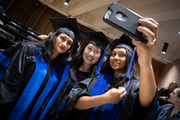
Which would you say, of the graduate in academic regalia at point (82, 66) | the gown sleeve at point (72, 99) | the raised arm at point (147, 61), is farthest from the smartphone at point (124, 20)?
the graduate in academic regalia at point (82, 66)

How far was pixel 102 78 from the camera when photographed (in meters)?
1.20

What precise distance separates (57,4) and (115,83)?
781 centimetres

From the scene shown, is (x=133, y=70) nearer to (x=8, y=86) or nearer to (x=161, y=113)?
(x=8, y=86)

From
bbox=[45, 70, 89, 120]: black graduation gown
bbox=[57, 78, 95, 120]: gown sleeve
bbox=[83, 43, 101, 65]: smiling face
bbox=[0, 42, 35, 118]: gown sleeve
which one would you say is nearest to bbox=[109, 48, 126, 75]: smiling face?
bbox=[57, 78, 95, 120]: gown sleeve

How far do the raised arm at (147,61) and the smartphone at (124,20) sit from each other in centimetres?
3

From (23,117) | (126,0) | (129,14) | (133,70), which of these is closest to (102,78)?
(133,70)

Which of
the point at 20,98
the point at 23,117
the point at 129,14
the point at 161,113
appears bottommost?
the point at 23,117

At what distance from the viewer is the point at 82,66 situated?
179cm

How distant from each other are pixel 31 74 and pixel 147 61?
128 cm

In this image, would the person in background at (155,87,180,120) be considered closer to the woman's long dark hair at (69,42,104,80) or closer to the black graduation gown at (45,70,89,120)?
the woman's long dark hair at (69,42,104,80)

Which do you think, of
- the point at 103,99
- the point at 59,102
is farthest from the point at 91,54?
the point at 103,99

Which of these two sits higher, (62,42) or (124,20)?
(124,20)

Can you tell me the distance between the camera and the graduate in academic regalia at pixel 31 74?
1.22 meters

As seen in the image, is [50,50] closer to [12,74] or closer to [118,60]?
[12,74]
